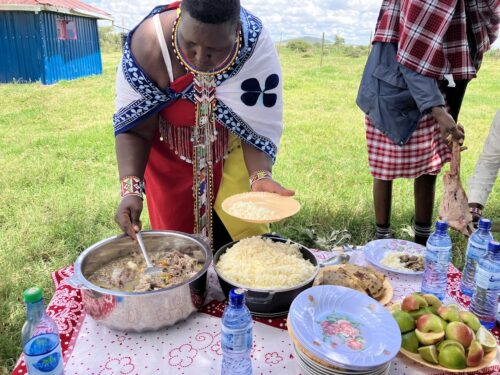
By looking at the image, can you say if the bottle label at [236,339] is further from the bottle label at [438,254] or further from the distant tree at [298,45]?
the distant tree at [298,45]

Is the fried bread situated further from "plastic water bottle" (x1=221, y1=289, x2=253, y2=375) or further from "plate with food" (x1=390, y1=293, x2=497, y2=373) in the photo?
"plastic water bottle" (x1=221, y1=289, x2=253, y2=375)

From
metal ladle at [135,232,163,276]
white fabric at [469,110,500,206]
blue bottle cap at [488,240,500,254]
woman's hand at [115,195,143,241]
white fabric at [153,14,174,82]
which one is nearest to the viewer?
blue bottle cap at [488,240,500,254]

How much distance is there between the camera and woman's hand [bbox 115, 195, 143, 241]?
154 cm

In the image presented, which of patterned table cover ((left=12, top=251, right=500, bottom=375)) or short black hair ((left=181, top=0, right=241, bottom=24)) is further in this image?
short black hair ((left=181, top=0, right=241, bottom=24))

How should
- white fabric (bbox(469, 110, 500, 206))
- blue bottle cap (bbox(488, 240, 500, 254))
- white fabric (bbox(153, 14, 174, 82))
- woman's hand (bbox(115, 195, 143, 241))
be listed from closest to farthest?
blue bottle cap (bbox(488, 240, 500, 254))
woman's hand (bbox(115, 195, 143, 241))
white fabric (bbox(153, 14, 174, 82))
white fabric (bbox(469, 110, 500, 206))

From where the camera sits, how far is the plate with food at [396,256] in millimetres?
1676

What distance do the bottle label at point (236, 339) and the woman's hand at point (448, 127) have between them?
4.12 feet

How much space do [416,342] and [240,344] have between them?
0.49 meters

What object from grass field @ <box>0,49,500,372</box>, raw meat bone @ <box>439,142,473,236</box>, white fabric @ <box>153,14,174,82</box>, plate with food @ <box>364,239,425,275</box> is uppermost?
white fabric @ <box>153,14,174,82</box>

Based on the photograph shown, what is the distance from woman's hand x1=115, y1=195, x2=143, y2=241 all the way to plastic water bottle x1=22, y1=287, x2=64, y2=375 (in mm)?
474

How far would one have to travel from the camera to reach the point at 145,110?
1.76 m

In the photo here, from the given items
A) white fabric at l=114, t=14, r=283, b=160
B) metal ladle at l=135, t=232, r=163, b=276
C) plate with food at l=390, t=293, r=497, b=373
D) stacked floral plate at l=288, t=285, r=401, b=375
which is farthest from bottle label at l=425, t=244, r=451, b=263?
metal ladle at l=135, t=232, r=163, b=276

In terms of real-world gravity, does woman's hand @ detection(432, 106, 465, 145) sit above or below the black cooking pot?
above

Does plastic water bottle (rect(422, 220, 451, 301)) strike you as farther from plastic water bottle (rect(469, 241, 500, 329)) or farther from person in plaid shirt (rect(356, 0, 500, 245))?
person in plaid shirt (rect(356, 0, 500, 245))
